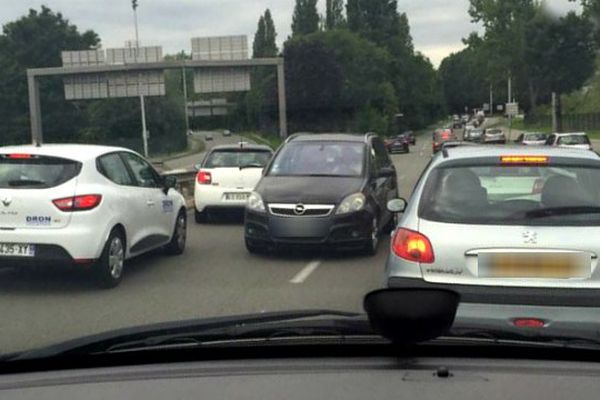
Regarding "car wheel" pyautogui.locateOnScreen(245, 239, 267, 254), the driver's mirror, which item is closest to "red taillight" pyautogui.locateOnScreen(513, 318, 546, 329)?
the driver's mirror

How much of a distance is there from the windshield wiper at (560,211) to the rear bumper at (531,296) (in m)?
0.52

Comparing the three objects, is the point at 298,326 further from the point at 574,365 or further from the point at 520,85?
the point at 520,85

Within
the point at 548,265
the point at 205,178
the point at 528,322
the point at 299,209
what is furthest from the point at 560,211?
the point at 205,178

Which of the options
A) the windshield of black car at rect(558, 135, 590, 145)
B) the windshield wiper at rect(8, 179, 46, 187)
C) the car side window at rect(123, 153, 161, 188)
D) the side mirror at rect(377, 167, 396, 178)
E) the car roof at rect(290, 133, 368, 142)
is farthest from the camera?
the windshield of black car at rect(558, 135, 590, 145)

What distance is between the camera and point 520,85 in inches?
4063

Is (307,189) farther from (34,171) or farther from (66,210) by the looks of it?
(34,171)

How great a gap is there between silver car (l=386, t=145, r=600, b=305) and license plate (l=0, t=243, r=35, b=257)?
4.02 metres

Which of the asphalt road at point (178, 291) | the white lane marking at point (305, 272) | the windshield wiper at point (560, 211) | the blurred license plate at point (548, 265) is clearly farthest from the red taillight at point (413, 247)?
the white lane marking at point (305, 272)

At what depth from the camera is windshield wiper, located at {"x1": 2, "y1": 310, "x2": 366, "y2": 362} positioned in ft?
8.94

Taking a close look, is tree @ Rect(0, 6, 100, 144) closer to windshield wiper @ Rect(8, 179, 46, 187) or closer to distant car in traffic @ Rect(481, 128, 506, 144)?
distant car in traffic @ Rect(481, 128, 506, 144)

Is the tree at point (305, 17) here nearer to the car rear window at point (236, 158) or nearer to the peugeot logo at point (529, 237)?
the car rear window at point (236, 158)

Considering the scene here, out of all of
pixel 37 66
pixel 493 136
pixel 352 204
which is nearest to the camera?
pixel 352 204

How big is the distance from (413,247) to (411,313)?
10.7ft

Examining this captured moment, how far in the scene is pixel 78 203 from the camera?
334 inches
